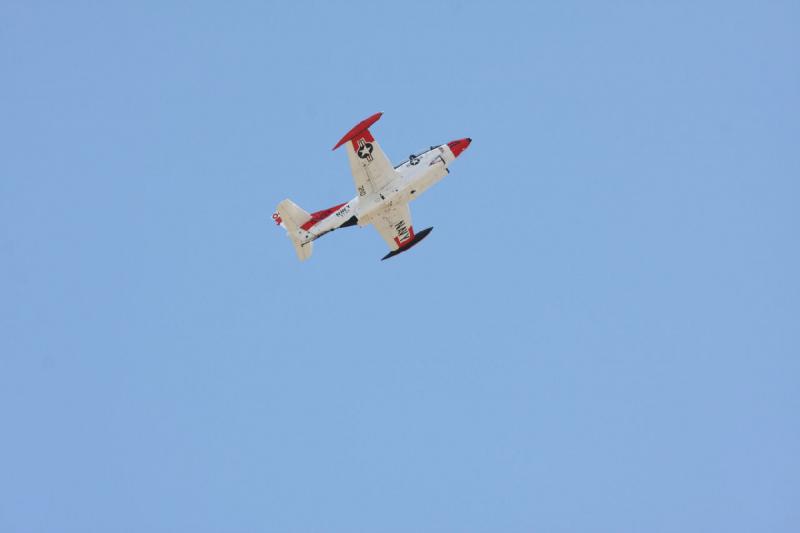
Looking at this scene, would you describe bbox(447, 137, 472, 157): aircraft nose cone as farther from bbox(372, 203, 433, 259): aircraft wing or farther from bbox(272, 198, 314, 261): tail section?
bbox(272, 198, 314, 261): tail section

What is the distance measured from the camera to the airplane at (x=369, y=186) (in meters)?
68.4

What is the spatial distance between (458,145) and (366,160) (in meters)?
6.42

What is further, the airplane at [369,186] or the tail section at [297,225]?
the tail section at [297,225]

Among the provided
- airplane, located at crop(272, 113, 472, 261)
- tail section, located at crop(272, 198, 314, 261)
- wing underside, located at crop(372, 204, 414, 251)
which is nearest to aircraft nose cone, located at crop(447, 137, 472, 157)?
airplane, located at crop(272, 113, 472, 261)

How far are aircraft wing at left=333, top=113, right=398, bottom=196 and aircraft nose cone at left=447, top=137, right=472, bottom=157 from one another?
4222 millimetres

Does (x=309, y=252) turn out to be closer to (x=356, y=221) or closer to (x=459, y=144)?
(x=356, y=221)

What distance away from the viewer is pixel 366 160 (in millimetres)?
68562

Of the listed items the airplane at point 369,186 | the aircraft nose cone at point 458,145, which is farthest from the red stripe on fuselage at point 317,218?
the aircraft nose cone at point 458,145

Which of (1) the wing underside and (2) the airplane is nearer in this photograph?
(2) the airplane

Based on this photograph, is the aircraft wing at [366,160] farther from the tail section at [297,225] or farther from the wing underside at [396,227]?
the tail section at [297,225]

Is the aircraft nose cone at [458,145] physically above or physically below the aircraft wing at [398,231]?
above

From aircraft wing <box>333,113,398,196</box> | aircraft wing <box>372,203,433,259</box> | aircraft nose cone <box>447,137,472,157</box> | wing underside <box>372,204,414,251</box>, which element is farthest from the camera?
aircraft wing <box>372,203,433,259</box>


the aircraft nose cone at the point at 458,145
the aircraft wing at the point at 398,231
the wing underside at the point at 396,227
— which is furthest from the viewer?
the aircraft wing at the point at 398,231

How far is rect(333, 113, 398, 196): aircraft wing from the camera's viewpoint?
6775 cm
